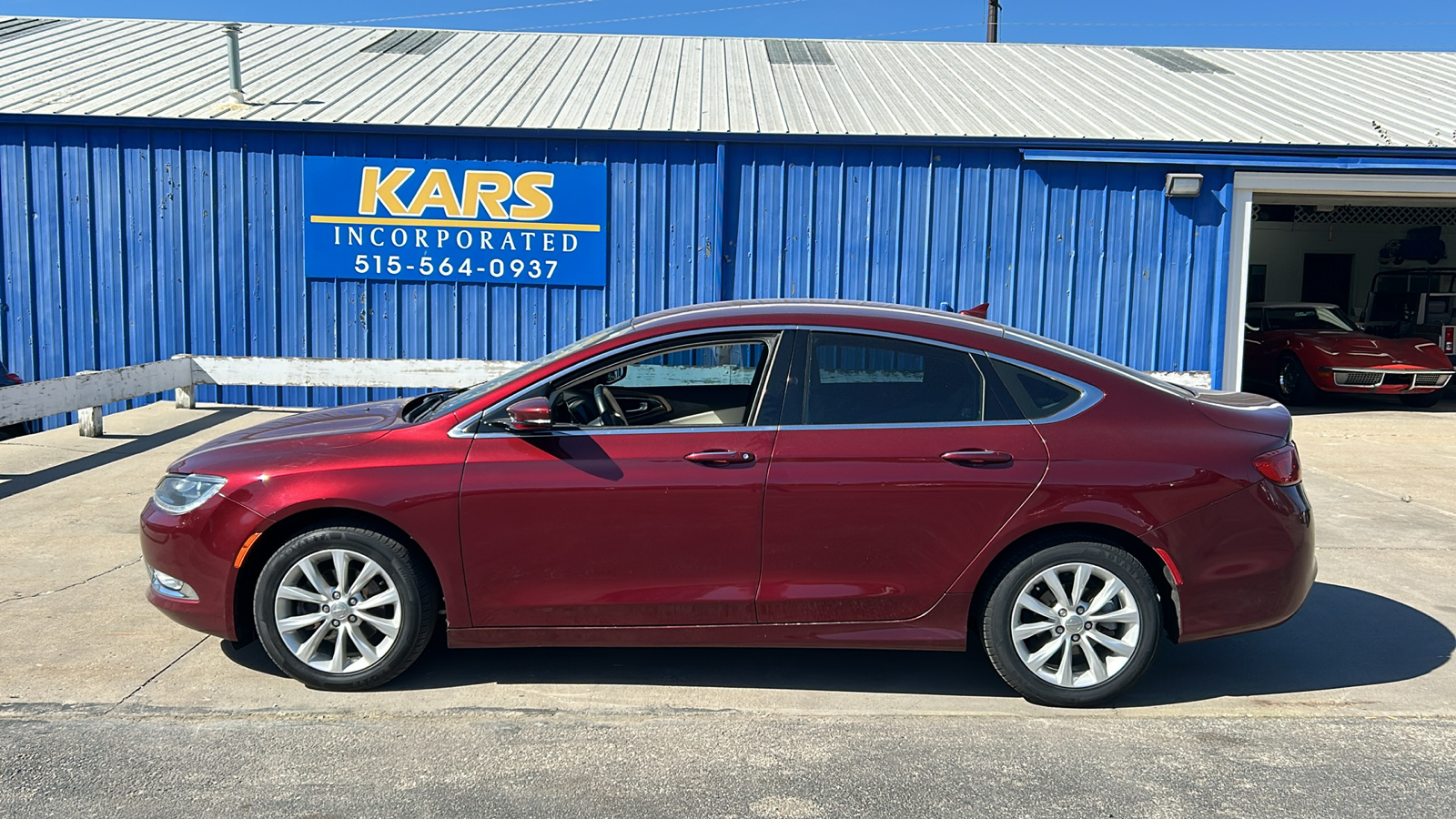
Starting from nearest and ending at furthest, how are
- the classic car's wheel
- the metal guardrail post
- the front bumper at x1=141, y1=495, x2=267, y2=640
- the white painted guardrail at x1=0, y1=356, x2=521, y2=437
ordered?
1. the front bumper at x1=141, y1=495, x2=267, y2=640
2. the metal guardrail post
3. the white painted guardrail at x1=0, y1=356, x2=521, y2=437
4. the classic car's wheel

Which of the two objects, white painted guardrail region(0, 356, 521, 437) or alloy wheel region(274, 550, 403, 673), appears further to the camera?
white painted guardrail region(0, 356, 521, 437)

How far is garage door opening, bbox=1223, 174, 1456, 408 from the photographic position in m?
12.7

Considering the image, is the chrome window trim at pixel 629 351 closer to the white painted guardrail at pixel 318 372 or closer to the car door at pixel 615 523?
the car door at pixel 615 523

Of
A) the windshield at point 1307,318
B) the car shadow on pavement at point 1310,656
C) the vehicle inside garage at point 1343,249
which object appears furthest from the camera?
the vehicle inside garage at point 1343,249

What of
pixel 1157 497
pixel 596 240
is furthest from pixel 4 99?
pixel 1157 497

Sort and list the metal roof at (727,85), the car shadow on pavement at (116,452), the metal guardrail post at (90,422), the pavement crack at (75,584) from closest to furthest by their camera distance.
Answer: the pavement crack at (75,584) → the car shadow on pavement at (116,452) → the metal guardrail post at (90,422) → the metal roof at (727,85)

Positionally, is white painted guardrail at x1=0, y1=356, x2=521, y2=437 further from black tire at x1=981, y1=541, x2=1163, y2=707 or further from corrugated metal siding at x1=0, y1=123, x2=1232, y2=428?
black tire at x1=981, y1=541, x2=1163, y2=707

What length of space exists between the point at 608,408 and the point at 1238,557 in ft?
8.22

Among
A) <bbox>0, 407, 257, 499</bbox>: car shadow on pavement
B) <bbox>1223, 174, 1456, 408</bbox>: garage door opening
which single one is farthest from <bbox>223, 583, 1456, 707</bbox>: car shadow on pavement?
<bbox>1223, 174, 1456, 408</bbox>: garage door opening

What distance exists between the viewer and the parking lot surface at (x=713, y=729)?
3422mm

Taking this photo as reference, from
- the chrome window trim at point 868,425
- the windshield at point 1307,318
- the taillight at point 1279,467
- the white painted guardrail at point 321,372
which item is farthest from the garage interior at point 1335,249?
the chrome window trim at point 868,425

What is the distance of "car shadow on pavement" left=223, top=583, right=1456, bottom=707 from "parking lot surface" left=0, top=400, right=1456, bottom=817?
0.05ft

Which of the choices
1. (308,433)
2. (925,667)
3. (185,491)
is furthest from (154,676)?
(925,667)

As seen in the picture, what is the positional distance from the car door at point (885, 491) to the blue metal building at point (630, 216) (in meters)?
8.03
